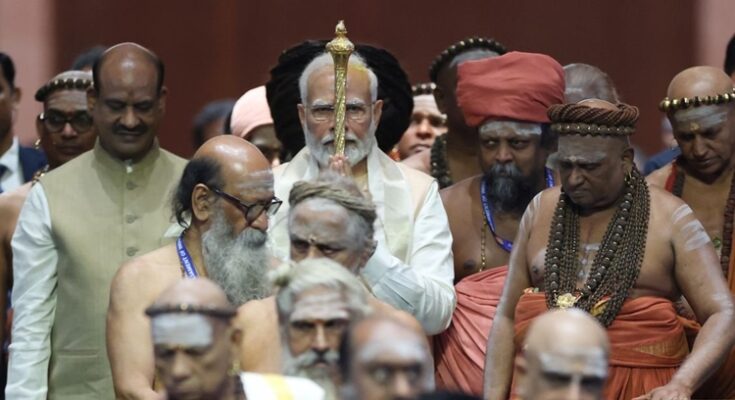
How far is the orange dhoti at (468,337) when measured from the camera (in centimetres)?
812

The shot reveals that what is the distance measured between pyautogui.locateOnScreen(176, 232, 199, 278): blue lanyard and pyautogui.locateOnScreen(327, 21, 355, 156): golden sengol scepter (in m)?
0.70

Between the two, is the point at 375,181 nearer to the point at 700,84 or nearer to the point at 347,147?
the point at 347,147

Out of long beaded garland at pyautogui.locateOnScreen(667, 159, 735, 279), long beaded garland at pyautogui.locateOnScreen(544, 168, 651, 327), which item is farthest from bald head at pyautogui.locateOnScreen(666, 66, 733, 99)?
long beaded garland at pyautogui.locateOnScreen(544, 168, 651, 327)

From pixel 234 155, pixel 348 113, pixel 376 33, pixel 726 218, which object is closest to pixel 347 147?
pixel 348 113

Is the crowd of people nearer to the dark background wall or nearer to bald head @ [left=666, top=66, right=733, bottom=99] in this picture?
bald head @ [left=666, top=66, right=733, bottom=99]

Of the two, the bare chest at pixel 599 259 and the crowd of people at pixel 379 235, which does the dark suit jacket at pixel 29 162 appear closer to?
the crowd of people at pixel 379 235

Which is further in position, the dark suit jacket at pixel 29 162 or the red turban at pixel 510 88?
the dark suit jacket at pixel 29 162

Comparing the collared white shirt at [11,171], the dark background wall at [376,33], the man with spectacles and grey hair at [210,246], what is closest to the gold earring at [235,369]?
the man with spectacles and grey hair at [210,246]

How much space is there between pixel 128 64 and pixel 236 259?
1.29 meters

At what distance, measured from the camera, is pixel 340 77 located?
793 cm

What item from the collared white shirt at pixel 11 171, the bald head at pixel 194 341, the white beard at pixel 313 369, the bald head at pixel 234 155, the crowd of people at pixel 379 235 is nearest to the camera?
the bald head at pixel 194 341

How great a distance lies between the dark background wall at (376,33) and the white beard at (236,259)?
15.4 ft

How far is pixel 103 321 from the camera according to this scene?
8.19 meters

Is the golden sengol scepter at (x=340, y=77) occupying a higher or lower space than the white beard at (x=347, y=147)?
higher
